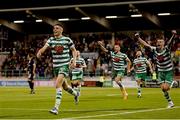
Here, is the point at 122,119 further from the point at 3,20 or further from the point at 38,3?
the point at 3,20

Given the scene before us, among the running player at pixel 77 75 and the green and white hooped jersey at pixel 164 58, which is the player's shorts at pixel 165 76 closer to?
the green and white hooped jersey at pixel 164 58

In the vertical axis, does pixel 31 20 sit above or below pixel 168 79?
above

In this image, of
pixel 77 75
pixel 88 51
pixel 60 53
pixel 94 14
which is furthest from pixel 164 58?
pixel 94 14

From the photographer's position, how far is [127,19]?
59969 millimetres

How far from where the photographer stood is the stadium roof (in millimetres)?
52938

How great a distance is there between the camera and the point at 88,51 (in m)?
56.8

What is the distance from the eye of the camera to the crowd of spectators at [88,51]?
51844 millimetres

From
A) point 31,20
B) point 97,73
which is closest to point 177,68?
point 97,73

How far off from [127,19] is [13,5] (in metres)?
13.0

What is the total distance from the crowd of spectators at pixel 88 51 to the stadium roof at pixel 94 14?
140 centimetres

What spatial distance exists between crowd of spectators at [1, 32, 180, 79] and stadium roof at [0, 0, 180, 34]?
55.2 inches

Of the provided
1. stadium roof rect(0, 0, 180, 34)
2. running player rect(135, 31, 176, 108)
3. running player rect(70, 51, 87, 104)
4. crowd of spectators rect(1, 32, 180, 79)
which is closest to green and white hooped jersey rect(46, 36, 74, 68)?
running player rect(135, 31, 176, 108)

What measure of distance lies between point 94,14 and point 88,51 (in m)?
4.08

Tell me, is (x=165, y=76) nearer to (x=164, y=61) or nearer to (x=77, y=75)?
(x=164, y=61)
